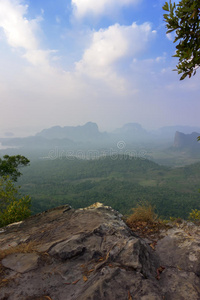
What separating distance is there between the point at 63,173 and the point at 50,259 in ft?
593

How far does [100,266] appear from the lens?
4344 millimetres

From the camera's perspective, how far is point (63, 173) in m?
180

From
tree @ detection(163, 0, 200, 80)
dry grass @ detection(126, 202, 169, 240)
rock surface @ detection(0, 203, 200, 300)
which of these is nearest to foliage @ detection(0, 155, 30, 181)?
rock surface @ detection(0, 203, 200, 300)

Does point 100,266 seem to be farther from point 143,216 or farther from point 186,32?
point 186,32

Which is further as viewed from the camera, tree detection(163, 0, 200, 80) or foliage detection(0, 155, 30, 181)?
foliage detection(0, 155, 30, 181)

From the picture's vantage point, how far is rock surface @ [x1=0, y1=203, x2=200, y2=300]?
355 cm

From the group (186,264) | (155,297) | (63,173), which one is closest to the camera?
(155,297)

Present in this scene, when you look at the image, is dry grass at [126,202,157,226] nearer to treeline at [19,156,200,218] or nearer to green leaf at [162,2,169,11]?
green leaf at [162,2,169,11]

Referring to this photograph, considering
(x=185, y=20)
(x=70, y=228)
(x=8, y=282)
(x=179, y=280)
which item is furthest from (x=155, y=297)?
(x=185, y=20)

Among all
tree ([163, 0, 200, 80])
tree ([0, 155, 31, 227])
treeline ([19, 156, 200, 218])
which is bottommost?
treeline ([19, 156, 200, 218])

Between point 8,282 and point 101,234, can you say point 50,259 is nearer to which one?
point 8,282

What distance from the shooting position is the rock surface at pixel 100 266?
3549 millimetres

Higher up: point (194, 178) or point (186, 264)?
point (186, 264)

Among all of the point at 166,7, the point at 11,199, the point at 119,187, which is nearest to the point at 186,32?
the point at 166,7
